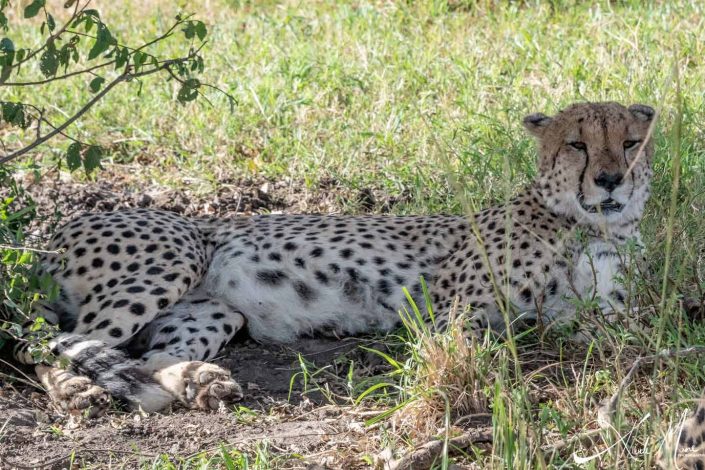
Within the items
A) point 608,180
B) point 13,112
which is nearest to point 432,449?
point 608,180

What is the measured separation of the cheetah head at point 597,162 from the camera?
4270mm

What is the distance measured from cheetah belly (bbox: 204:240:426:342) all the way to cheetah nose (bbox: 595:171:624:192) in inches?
38.3

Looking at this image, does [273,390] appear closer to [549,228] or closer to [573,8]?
[549,228]

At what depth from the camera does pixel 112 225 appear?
487 cm

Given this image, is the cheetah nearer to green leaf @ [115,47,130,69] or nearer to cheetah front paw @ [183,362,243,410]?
cheetah front paw @ [183,362,243,410]

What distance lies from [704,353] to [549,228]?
3.72 feet

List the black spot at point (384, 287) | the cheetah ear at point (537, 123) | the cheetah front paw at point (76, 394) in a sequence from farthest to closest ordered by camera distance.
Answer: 1. the black spot at point (384, 287)
2. the cheetah ear at point (537, 123)
3. the cheetah front paw at point (76, 394)

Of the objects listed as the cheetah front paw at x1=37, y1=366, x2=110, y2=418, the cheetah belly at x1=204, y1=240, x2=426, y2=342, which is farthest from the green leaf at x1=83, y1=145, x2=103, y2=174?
the cheetah belly at x1=204, y1=240, x2=426, y2=342

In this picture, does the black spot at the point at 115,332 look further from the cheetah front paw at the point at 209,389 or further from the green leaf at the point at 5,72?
the green leaf at the point at 5,72

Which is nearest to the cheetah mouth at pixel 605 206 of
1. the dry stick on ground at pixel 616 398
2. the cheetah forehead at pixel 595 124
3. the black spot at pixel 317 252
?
the cheetah forehead at pixel 595 124

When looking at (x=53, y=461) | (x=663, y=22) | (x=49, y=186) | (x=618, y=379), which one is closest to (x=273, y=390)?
(x=53, y=461)

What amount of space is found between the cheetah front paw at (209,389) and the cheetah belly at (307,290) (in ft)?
2.48

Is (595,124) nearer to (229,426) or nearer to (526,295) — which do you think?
(526,295)

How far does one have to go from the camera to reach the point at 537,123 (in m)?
4.69
